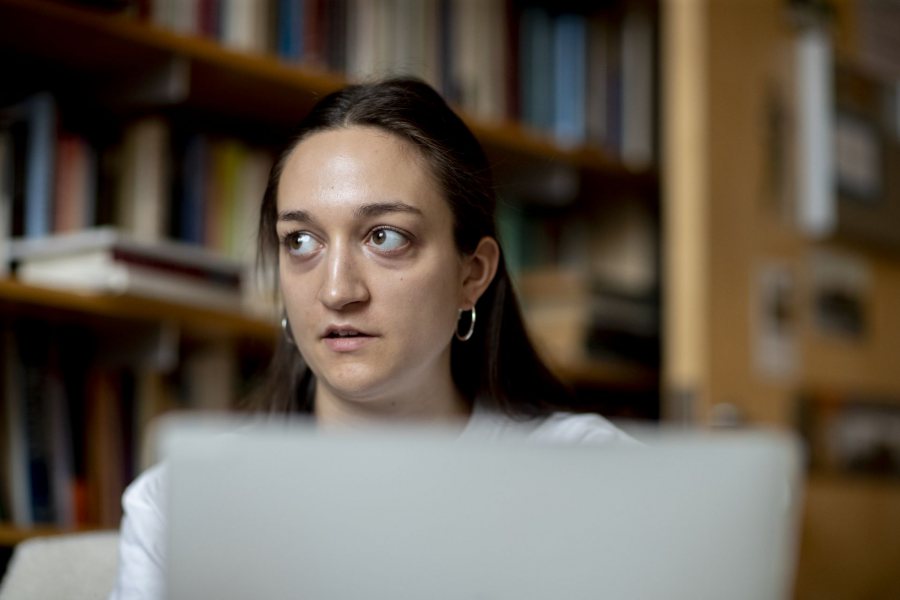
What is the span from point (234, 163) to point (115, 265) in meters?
0.38

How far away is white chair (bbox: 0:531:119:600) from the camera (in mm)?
1178

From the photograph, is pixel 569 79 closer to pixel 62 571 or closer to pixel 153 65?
pixel 153 65

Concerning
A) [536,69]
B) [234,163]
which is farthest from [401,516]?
[536,69]

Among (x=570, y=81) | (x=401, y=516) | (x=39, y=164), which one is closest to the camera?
(x=401, y=516)

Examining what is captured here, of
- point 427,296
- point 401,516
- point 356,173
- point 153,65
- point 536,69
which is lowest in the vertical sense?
point 401,516

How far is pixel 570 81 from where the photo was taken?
2445mm

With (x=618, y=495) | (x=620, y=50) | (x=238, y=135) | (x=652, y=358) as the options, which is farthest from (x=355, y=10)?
(x=618, y=495)

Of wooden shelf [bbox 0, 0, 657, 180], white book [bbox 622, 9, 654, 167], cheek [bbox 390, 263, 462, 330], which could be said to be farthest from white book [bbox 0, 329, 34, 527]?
white book [bbox 622, 9, 654, 167]

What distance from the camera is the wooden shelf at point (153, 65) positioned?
5.60ft

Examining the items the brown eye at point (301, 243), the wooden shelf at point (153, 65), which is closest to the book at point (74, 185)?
the wooden shelf at point (153, 65)

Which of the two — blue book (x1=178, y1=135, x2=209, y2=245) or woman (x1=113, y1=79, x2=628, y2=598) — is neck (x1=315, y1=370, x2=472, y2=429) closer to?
woman (x1=113, y1=79, x2=628, y2=598)

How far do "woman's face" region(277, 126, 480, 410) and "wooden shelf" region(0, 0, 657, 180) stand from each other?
1.33 ft

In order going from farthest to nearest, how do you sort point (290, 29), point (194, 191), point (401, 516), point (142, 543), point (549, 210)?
point (549, 210)
point (290, 29)
point (194, 191)
point (142, 543)
point (401, 516)

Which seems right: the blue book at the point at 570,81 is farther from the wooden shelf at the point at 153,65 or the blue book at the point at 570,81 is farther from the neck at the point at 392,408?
the neck at the point at 392,408
